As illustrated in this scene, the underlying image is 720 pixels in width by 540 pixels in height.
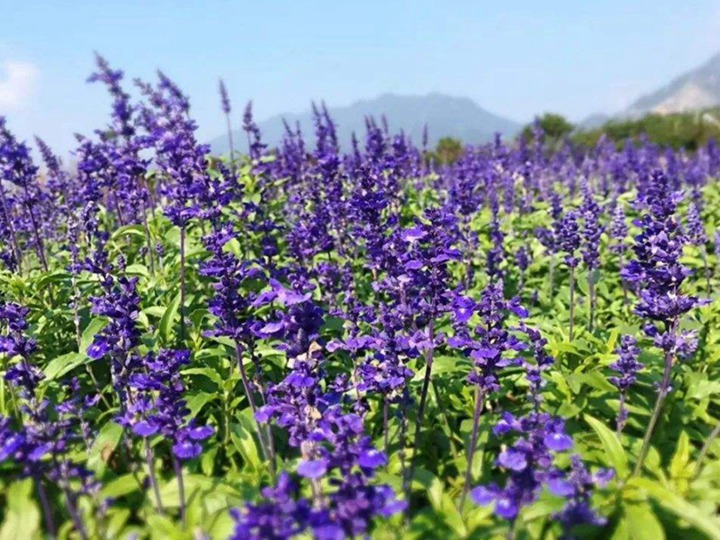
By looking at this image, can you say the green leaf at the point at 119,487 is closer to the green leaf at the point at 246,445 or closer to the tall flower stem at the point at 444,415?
the green leaf at the point at 246,445

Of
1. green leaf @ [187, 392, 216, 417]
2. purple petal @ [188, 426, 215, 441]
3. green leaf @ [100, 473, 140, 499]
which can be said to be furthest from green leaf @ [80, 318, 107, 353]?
purple petal @ [188, 426, 215, 441]

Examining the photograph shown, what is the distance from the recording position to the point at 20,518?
353 centimetres

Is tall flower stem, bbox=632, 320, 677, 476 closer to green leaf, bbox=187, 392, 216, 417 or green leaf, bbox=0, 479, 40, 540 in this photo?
green leaf, bbox=187, 392, 216, 417

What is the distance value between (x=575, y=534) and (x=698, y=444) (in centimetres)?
207

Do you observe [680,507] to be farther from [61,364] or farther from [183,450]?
[61,364]

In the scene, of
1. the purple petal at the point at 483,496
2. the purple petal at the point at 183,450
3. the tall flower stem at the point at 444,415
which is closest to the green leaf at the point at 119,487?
the purple petal at the point at 183,450

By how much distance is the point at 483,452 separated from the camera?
15.0ft

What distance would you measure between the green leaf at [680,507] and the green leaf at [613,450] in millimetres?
268

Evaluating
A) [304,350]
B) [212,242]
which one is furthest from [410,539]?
[212,242]

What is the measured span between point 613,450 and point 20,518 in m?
3.69

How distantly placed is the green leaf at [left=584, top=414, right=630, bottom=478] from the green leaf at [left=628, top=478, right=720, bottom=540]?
10.6 inches

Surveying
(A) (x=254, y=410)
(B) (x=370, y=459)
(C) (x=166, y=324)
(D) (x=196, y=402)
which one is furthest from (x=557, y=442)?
(C) (x=166, y=324)

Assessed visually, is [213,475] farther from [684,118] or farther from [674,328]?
[684,118]

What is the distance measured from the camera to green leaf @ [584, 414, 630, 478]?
3.92 metres
